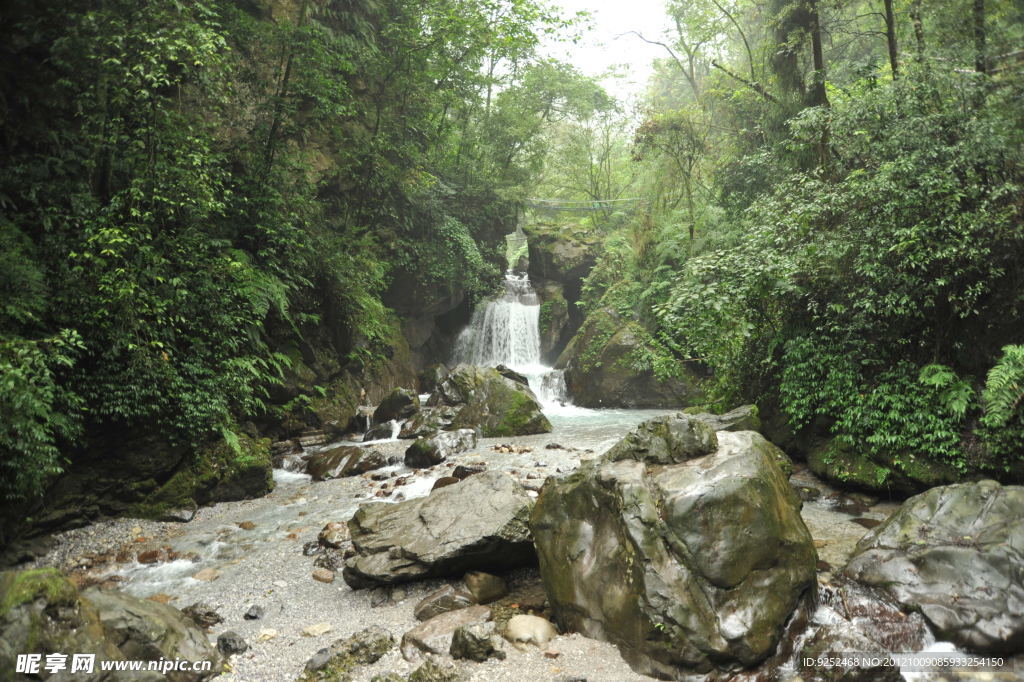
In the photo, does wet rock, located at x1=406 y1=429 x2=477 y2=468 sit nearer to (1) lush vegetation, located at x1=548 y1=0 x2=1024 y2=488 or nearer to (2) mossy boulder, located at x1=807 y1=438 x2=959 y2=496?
(1) lush vegetation, located at x1=548 y1=0 x2=1024 y2=488

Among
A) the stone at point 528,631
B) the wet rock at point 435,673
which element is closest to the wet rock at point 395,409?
the stone at point 528,631

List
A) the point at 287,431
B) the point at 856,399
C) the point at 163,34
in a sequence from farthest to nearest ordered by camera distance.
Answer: the point at 287,431
the point at 856,399
the point at 163,34

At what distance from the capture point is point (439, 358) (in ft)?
72.6

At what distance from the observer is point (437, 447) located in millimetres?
10547

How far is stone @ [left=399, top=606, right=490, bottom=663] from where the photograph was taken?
421 centimetres

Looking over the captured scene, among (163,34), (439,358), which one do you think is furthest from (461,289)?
(163,34)

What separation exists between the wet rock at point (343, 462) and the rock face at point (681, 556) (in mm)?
6089

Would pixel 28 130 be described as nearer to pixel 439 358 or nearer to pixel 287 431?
pixel 287 431

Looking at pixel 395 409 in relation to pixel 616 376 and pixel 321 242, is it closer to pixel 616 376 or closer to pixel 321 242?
pixel 321 242

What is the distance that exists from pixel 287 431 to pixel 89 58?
762 centimetres

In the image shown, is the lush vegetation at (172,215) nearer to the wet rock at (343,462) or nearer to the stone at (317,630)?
the wet rock at (343,462)

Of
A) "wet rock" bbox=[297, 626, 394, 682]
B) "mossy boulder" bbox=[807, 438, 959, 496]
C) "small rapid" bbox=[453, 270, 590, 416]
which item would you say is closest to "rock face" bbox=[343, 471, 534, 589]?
"wet rock" bbox=[297, 626, 394, 682]

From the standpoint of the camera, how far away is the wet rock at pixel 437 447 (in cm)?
1027

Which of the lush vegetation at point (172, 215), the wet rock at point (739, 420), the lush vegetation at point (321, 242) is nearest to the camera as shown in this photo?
the lush vegetation at point (172, 215)
